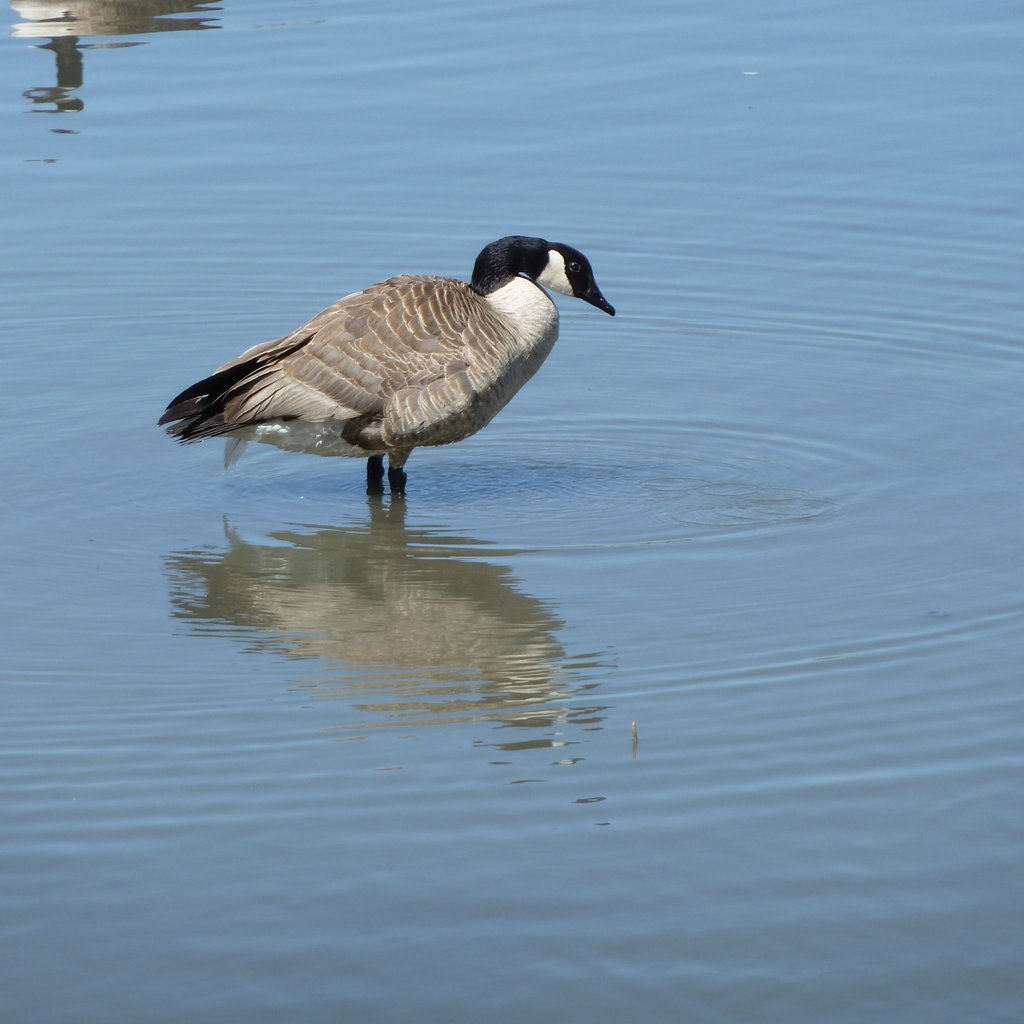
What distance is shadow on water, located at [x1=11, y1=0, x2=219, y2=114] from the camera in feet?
58.9

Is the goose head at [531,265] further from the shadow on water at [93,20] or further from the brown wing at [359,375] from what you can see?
the shadow on water at [93,20]

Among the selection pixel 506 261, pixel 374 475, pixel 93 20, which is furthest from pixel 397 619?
pixel 93 20

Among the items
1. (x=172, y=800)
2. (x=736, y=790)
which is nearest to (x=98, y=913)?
(x=172, y=800)

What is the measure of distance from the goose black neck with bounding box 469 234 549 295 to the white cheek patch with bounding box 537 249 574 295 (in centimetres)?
5

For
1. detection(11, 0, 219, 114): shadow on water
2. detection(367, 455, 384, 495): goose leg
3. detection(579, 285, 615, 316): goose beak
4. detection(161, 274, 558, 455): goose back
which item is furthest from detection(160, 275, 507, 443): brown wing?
detection(11, 0, 219, 114): shadow on water

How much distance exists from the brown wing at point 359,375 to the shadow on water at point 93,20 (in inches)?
342

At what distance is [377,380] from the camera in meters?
9.41

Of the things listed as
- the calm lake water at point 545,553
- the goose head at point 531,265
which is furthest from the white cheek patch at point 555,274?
the calm lake water at point 545,553

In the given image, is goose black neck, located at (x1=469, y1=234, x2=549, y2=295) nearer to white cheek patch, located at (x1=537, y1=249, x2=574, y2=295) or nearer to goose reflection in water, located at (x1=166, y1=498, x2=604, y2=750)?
white cheek patch, located at (x1=537, y1=249, x2=574, y2=295)

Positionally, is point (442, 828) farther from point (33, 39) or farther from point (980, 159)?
point (33, 39)

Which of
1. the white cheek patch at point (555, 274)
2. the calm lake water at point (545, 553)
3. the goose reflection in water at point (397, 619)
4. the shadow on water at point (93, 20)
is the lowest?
the goose reflection in water at point (397, 619)

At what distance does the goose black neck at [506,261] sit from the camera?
1006 centimetres

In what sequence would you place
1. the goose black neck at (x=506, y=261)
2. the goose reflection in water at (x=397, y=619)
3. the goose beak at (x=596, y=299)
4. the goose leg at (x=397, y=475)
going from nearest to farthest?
the goose reflection in water at (x=397, y=619)
the goose leg at (x=397, y=475)
the goose black neck at (x=506, y=261)
the goose beak at (x=596, y=299)

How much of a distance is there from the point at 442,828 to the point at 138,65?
13.2m
